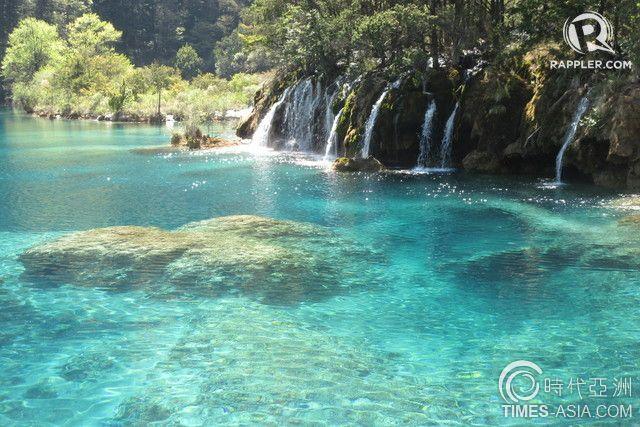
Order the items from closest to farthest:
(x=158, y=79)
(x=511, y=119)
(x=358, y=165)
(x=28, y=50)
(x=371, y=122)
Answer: (x=511, y=119) < (x=358, y=165) < (x=371, y=122) < (x=158, y=79) < (x=28, y=50)

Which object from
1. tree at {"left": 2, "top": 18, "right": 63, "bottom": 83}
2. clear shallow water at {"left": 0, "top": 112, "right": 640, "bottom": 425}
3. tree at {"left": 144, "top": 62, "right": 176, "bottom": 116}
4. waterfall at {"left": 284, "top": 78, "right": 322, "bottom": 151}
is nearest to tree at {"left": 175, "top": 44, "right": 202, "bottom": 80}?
tree at {"left": 2, "top": 18, "right": 63, "bottom": 83}

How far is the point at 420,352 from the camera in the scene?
8.84 m

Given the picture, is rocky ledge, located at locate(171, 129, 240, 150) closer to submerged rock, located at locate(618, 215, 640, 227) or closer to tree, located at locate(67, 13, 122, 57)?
submerged rock, located at locate(618, 215, 640, 227)

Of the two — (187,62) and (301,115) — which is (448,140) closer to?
(301,115)

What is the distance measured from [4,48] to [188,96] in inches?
1922

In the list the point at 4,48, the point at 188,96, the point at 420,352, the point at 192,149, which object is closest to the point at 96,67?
the point at 188,96

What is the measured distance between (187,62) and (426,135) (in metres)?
75.1

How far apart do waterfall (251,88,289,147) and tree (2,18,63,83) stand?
63509mm

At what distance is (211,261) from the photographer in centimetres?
1281

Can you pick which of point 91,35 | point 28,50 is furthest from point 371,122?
point 28,50

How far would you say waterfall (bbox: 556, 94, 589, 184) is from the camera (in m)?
21.7

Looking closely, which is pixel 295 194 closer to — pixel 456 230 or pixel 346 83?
pixel 456 230

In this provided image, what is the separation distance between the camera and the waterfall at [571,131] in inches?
854

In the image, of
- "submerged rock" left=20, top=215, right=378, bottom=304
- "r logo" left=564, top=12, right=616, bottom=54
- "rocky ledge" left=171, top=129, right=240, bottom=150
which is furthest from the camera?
"rocky ledge" left=171, top=129, right=240, bottom=150
